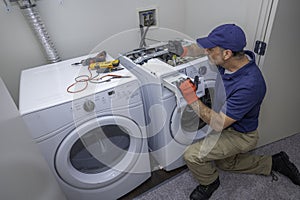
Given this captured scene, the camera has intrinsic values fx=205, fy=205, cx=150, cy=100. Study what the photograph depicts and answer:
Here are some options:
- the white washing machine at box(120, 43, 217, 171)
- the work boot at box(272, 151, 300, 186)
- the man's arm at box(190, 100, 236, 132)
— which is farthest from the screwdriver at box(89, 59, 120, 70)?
the work boot at box(272, 151, 300, 186)

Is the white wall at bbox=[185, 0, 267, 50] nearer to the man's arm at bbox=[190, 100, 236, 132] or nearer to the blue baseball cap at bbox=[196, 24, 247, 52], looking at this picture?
the blue baseball cap at bbox=[196, 24, 247, 52]

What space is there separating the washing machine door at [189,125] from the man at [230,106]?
11cm

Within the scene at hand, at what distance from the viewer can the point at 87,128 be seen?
107cm

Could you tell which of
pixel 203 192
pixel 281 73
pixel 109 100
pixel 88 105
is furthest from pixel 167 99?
pixel 281 73

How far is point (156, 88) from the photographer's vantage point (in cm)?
121

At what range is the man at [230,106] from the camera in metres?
1.03

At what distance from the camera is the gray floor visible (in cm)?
137

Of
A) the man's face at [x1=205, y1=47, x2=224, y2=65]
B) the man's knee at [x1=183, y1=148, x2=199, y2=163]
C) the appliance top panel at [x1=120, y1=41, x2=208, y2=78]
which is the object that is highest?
the man's face at [x1=205, y1=47, x2=224, y2=65]

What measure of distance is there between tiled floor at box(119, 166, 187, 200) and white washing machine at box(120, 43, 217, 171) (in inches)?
2.3

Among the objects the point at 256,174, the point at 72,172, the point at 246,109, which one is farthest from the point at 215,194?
the point at 72,172

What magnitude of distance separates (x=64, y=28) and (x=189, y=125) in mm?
1162

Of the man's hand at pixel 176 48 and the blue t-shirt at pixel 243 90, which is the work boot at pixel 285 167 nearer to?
the blue t-shirt at pixel 243 90

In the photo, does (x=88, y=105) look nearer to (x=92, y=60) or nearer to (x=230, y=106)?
(x=92, y=60)

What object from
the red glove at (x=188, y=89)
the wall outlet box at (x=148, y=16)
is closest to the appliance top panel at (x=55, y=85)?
the red glove at (x=188, y=89)
